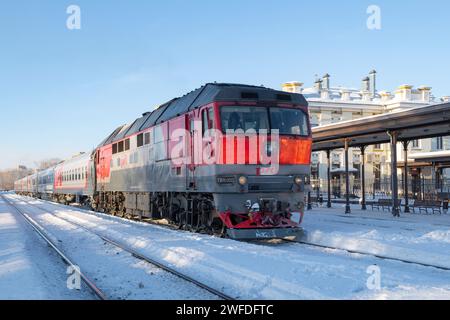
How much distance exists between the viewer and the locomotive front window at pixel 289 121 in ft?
44.2

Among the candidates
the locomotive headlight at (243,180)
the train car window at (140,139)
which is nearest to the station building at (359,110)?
the train car window at (140,139)

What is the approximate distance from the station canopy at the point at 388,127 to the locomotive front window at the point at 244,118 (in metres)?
9.02

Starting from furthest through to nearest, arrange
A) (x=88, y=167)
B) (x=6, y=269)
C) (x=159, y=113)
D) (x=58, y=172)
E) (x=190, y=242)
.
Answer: (x=58, y=172) < (x=88, y=167) < (x=159, y=113) < (x=190, y=242) < (x=6, y=269)

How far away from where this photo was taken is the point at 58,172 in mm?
48688

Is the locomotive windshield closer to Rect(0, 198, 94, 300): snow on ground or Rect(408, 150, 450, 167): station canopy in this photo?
Rect(0, 198, 94, 300): snow on ground

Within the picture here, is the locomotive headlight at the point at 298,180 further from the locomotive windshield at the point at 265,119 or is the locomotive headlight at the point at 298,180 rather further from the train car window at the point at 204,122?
the train car window at the point at 204,122

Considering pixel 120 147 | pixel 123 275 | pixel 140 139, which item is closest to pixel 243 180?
pixel 123 275

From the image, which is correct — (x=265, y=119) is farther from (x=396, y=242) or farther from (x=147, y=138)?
(x=147, y=138)

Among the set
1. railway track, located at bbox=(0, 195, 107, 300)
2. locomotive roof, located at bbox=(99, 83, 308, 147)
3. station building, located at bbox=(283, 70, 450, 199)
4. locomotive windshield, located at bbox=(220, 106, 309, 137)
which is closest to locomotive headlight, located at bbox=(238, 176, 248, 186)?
locomotive windshield, located at bbox=(220, 106, 309, 137)

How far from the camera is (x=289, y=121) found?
541 inches

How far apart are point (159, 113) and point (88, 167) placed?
14.9 meters

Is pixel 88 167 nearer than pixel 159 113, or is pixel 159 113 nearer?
pixel 159 113
